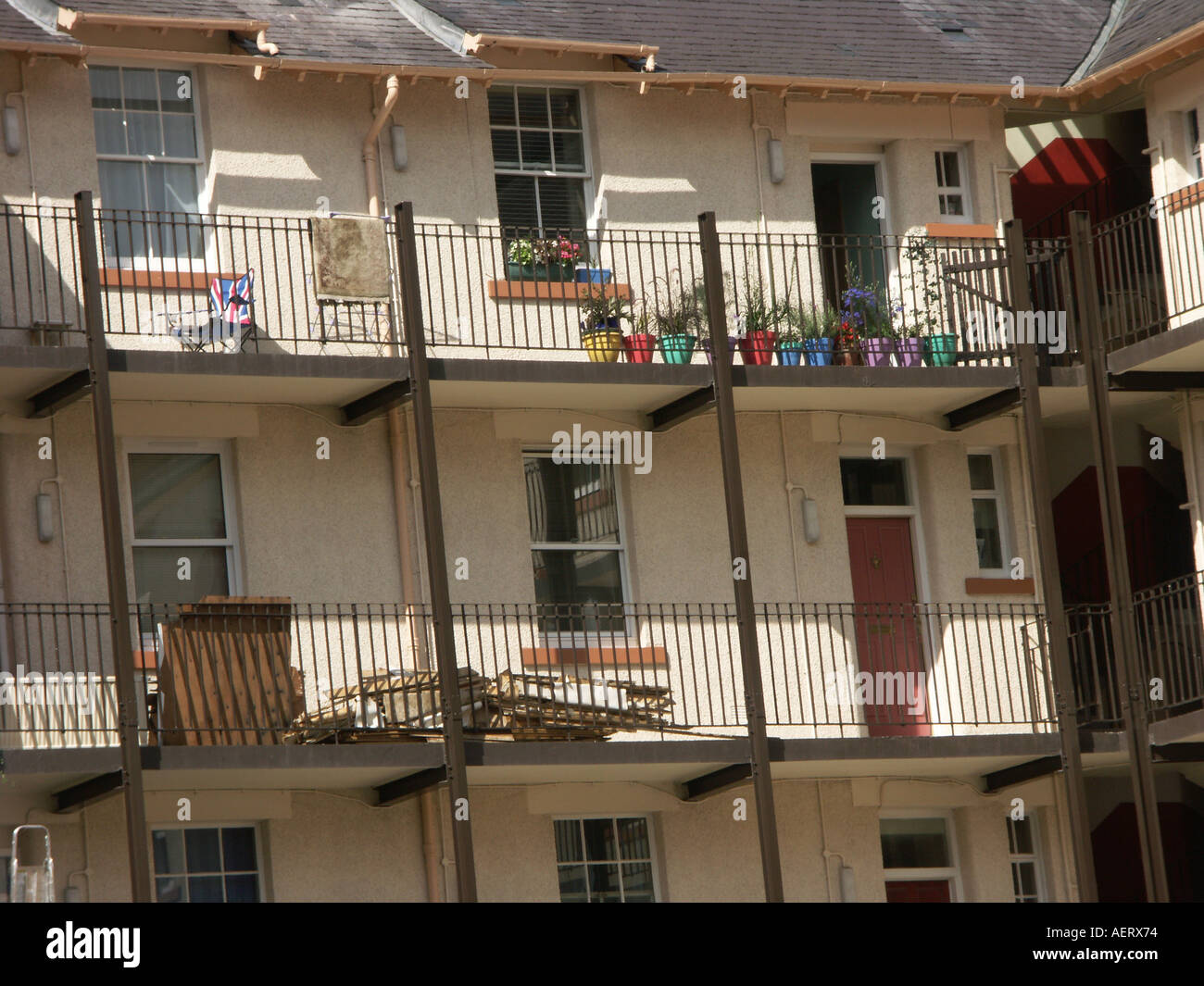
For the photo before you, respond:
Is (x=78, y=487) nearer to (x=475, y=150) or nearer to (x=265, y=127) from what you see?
(x=265, y=127)

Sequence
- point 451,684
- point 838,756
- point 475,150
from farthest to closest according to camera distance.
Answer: point 475,150, point 838,756, point 451,684

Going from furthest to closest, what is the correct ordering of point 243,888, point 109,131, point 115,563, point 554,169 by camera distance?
point 554,169, point 109,131, point 243,888, point 115,563

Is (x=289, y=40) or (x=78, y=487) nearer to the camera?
(x=78, y=487)

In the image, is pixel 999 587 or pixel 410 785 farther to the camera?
pixel 999 587

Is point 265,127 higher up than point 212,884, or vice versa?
point 265,127

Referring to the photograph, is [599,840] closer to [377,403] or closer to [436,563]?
[436,563]

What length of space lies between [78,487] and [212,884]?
3.04 meters

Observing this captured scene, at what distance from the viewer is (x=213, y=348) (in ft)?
48.9

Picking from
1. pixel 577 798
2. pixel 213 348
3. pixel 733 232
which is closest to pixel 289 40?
pixel 213 348

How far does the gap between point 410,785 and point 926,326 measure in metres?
6.02

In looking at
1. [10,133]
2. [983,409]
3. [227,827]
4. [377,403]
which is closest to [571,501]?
[377,403]

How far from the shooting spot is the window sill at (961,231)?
17625mm

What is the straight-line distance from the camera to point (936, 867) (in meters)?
16.9

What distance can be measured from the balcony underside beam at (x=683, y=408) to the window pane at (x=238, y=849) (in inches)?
181
